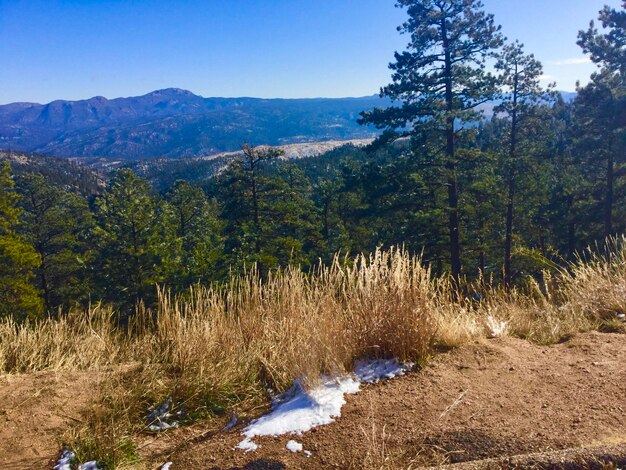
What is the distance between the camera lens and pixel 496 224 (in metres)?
21.3

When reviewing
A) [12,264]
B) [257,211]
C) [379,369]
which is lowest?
[12,264]

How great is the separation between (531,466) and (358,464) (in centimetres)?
81

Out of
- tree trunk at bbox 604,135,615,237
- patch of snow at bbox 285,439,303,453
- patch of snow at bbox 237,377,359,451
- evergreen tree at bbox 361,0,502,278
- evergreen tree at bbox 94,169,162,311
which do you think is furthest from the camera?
evergreen tree at bbox 94,169,162,311

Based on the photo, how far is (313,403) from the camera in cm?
272

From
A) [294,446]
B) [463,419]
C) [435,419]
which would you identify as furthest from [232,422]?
[463,419]

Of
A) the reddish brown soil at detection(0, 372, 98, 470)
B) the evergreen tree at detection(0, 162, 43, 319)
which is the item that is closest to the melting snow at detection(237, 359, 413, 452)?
the reddish brown soil at detection(0, 372, 98, 470)

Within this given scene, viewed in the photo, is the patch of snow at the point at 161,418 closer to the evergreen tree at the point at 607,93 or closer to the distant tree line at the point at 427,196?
the distant tree line at the point at 427,196

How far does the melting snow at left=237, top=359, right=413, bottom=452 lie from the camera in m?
2.51

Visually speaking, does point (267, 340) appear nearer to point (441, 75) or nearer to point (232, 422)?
point (232, 422)

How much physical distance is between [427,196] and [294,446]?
14918 mm

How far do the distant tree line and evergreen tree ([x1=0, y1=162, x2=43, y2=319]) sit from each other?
6 centimetres

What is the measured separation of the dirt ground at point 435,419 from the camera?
2.20 m

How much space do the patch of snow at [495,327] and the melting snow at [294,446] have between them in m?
2.21

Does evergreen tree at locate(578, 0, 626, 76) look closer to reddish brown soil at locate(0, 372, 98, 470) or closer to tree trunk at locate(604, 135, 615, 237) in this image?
tree trunk at locate(604, 135, 615, 237)
